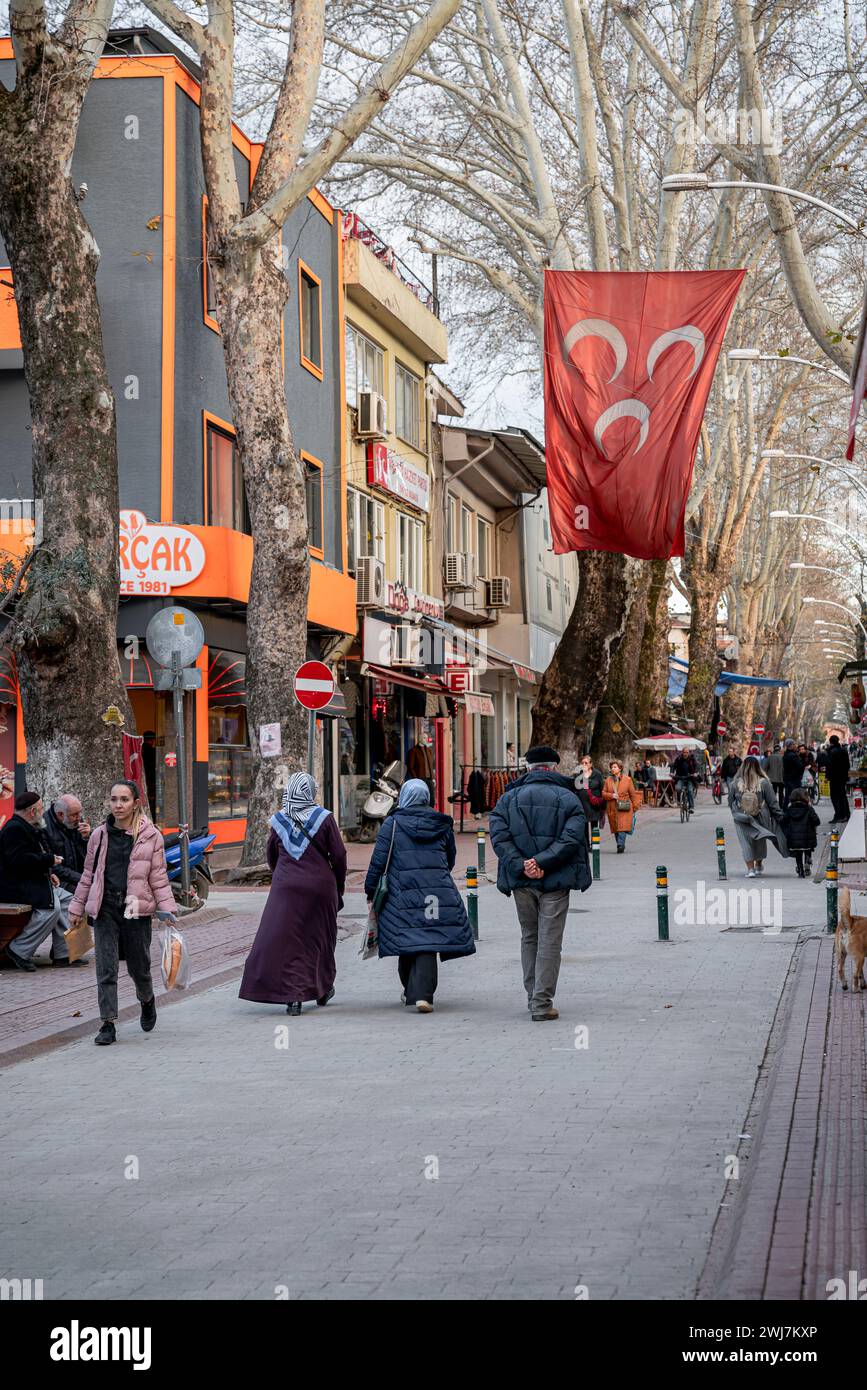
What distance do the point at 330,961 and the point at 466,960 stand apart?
310 cm

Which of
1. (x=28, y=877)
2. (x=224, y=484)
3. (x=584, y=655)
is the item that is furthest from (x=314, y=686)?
(x=584, y=655)

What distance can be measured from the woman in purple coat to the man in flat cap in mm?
2976

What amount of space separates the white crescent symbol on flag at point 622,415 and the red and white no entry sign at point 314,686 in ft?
14.9

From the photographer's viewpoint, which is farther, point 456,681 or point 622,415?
point 456,681

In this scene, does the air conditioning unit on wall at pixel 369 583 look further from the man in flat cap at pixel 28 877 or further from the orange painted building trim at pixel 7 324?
the man in flat cap at pixel 28 877

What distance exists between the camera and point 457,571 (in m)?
43.2

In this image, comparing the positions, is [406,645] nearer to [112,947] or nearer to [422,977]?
[422,977]

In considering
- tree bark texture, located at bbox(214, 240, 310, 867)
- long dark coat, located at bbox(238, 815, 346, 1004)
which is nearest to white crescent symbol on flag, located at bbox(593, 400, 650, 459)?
tree bark texture, located at bbox(214, 240, 310, 867)

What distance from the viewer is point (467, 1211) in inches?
253

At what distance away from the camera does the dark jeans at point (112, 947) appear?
10.8 m

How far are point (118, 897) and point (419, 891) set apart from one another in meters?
2.18

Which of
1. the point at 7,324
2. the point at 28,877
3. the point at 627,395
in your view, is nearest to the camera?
the point at 28,877

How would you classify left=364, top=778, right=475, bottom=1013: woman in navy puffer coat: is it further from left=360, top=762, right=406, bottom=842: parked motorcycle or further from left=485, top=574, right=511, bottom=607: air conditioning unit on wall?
left=485, top=574, right=511, bottom=607: air conditioning unit on wall
